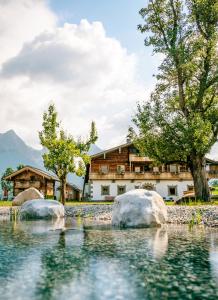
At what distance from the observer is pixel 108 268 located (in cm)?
730

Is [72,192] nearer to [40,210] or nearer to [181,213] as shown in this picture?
[40,210]

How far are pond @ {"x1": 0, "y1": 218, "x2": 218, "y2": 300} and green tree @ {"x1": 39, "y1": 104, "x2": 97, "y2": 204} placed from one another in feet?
58.0

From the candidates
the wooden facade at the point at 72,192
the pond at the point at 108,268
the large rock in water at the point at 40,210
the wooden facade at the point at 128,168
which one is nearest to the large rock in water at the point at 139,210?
the pond at the point at 108,268

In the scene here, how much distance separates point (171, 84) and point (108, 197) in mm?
25307

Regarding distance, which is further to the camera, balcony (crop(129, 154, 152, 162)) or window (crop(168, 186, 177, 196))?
window (crop(168, 186, 177, 196))

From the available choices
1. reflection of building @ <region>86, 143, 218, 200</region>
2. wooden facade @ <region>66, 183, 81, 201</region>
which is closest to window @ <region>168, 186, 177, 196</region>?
reflection of building @ <region>86, 143, 218, 200</region>

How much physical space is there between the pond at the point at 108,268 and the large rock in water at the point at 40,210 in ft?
30.7

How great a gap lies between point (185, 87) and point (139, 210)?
15750 millimetres

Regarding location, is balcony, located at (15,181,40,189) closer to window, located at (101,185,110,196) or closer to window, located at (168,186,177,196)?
window, located at (101,185,110,196)

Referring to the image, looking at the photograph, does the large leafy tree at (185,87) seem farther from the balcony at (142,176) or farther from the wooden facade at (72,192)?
the wooden facade at (72,192)

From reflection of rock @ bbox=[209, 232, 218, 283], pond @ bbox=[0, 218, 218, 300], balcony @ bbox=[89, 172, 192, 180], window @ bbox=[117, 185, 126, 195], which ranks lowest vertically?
reflection of rock @ bbox=[209, 232, 218, 283]

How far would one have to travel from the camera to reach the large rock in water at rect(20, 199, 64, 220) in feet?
68.4

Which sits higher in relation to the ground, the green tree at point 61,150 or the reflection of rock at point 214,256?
the green tree at point 61,150

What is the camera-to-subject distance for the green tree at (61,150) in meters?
29.1
